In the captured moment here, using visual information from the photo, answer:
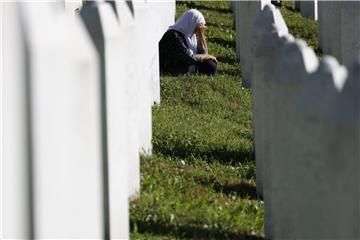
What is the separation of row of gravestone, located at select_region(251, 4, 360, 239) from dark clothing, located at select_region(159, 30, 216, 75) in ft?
25.4

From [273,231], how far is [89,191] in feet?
7.14

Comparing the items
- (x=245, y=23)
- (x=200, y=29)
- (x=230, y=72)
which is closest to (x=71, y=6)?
(x=200, y=29)

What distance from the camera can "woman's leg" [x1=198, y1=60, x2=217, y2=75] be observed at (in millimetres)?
14273

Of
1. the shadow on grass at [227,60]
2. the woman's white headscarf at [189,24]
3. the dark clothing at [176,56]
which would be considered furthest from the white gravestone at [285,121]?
the shadow on grass at [227,60]

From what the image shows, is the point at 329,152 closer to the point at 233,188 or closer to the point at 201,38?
the point at 233,188

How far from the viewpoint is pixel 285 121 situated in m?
5.64

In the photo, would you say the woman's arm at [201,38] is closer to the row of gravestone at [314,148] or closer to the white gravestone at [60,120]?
the row of gravestone at [314,148]

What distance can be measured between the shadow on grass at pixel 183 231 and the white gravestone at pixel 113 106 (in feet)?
2.53

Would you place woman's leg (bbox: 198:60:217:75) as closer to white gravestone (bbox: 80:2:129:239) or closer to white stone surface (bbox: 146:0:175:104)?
white stone surface (bbox: 146:0:175:104)

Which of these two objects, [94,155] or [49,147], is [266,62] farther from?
[49,147]

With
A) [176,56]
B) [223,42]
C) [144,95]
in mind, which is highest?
[223,42]

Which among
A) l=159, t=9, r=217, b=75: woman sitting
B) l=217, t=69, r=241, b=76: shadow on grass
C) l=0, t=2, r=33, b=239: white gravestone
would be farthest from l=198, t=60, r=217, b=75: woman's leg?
l=0, t=2, r=33, b=239: white gravestone

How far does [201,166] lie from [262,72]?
1.80m

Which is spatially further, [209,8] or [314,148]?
[209,8]
